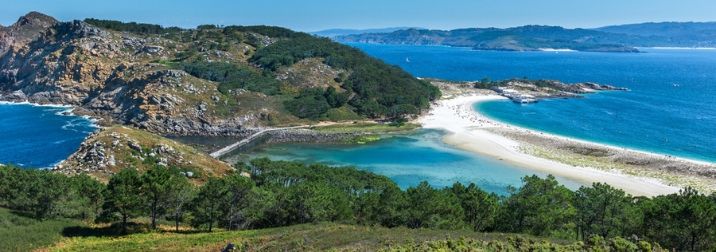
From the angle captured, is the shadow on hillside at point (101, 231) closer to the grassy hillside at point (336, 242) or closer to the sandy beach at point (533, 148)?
the grassy hillside at point (336, 242)

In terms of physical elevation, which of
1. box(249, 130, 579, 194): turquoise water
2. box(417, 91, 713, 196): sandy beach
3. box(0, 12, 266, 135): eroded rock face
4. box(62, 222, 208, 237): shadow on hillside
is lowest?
box(62, 222, 208, 237): shadow on hillside

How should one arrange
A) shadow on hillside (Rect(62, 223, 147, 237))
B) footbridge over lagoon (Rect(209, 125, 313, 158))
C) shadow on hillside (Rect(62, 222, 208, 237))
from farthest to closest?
footbridge over lagoon (Rect(209, 125, 313, 158)) → shadow on hillside (Rect(62, 222, 208, 237)) → shadow on hillside (Rect(62, 223, 147, 237))

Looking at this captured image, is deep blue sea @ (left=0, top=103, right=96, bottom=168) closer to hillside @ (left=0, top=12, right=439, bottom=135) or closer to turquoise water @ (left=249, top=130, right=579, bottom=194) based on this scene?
hillside @ (left=0, top=12, right=439, bottom=135)

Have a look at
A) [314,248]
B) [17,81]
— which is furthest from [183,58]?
[314,248]

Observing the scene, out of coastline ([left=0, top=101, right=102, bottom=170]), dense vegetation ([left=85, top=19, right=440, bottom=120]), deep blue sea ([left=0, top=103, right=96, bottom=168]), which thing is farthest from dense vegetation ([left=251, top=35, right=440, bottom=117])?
deep blue sea ([left=0, top=103, right=96, bottom=168])

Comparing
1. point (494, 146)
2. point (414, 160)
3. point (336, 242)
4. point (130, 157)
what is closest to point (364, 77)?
point (494, 146)

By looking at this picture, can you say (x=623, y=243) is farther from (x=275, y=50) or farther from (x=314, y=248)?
(x=275, y=50)

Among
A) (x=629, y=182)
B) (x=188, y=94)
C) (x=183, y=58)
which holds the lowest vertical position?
(x=629, y=182)
